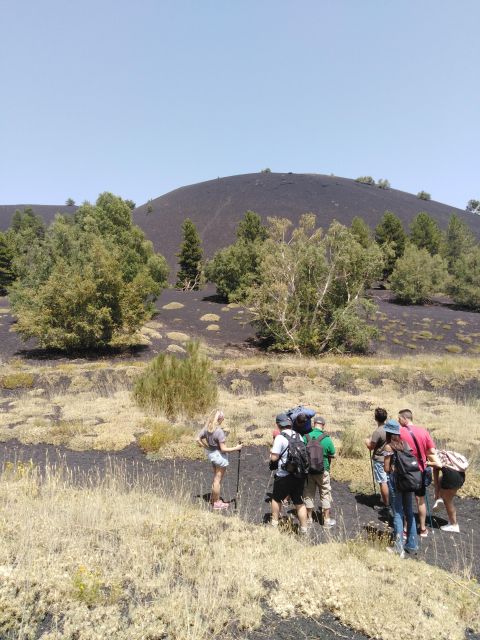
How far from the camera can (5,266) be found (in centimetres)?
5294

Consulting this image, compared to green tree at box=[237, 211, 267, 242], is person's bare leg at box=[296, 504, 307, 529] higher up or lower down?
lower down

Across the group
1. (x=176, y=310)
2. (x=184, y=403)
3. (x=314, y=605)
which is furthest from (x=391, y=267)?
(x=314, y=605)

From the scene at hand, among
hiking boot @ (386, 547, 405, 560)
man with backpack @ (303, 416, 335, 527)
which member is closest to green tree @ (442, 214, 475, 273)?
man with backpack @ (303, 416, 335, 527)

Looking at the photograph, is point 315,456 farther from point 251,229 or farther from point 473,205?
point 473,205

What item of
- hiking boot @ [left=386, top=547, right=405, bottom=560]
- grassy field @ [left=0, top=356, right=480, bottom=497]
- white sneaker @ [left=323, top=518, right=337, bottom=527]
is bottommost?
grassy field @ [left=0, top=356, right=480, bottom=497]

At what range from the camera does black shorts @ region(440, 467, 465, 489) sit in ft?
19.4

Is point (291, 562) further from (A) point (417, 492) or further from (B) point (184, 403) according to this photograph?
(B) point (184, 403)

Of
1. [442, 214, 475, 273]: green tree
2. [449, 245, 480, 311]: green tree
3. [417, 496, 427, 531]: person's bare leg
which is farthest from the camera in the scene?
[442, 214, 475, 273]: green tree

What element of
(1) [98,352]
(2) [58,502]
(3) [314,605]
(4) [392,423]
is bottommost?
(1) [98,352]

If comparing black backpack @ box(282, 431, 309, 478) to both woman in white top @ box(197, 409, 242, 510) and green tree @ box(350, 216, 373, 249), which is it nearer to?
woman in white top @ box(197, 409, 242, 510)

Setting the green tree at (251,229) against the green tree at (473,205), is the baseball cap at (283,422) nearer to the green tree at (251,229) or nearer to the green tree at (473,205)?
the green tree at (251,229)

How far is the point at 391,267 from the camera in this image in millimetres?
54719

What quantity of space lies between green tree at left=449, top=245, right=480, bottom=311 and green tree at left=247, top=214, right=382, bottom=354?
24.9m

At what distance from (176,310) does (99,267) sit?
1595 centimetres
